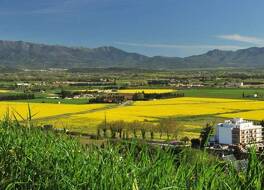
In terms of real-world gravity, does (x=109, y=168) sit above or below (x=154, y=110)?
above

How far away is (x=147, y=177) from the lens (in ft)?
→ 11.4

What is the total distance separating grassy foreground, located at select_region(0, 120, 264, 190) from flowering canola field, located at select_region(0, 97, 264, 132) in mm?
42305

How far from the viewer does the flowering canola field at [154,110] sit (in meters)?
53.7

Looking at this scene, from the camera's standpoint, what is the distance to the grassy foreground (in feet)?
10.8

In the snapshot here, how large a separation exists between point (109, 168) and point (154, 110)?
197ft

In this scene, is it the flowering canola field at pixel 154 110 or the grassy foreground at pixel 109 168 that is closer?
the grassy foreground at pixel 109 168

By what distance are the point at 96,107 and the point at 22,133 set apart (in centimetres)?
6169

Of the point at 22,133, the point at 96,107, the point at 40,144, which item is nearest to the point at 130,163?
the point at 40,144

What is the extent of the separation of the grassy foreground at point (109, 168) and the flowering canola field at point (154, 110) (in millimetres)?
42305

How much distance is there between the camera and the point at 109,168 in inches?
147

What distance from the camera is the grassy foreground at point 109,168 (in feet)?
10.8

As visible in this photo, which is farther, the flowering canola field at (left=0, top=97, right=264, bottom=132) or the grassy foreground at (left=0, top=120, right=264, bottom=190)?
the flowering canola field at (left=0, top=97, right=264, bottom=132)

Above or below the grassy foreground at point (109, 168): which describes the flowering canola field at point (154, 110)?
below

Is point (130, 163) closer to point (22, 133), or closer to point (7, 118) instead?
point (22, 133)
